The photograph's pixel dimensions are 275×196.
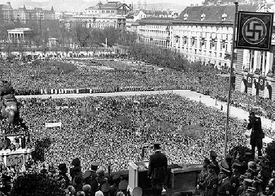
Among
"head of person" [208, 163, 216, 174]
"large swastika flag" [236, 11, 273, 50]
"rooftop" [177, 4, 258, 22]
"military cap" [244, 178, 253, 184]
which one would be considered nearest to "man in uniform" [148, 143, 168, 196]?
"head of person" [208, 163, 216, 174]

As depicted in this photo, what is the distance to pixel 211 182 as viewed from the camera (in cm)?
1227

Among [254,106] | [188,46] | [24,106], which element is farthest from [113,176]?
[188,46]

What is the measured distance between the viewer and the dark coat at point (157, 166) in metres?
12.9

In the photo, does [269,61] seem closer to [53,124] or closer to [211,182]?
[53,124]

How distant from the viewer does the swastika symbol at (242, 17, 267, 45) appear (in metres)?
17.9

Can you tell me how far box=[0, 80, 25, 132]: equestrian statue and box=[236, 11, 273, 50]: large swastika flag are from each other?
13019 mm

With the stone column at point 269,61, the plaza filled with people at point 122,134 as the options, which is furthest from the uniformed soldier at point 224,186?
the stone column at point 269,61

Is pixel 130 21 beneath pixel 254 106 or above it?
above

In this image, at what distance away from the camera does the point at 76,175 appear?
13336 mm

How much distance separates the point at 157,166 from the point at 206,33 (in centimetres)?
8454

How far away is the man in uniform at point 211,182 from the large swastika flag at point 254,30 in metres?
7.49

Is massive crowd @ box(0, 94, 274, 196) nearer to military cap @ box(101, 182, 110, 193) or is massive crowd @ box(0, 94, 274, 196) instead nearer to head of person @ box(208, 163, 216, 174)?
military cap @ box(101, 182, 110, 193)

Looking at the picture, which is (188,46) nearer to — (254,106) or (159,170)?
(254,106)

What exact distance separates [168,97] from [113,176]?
3605 centimetres
